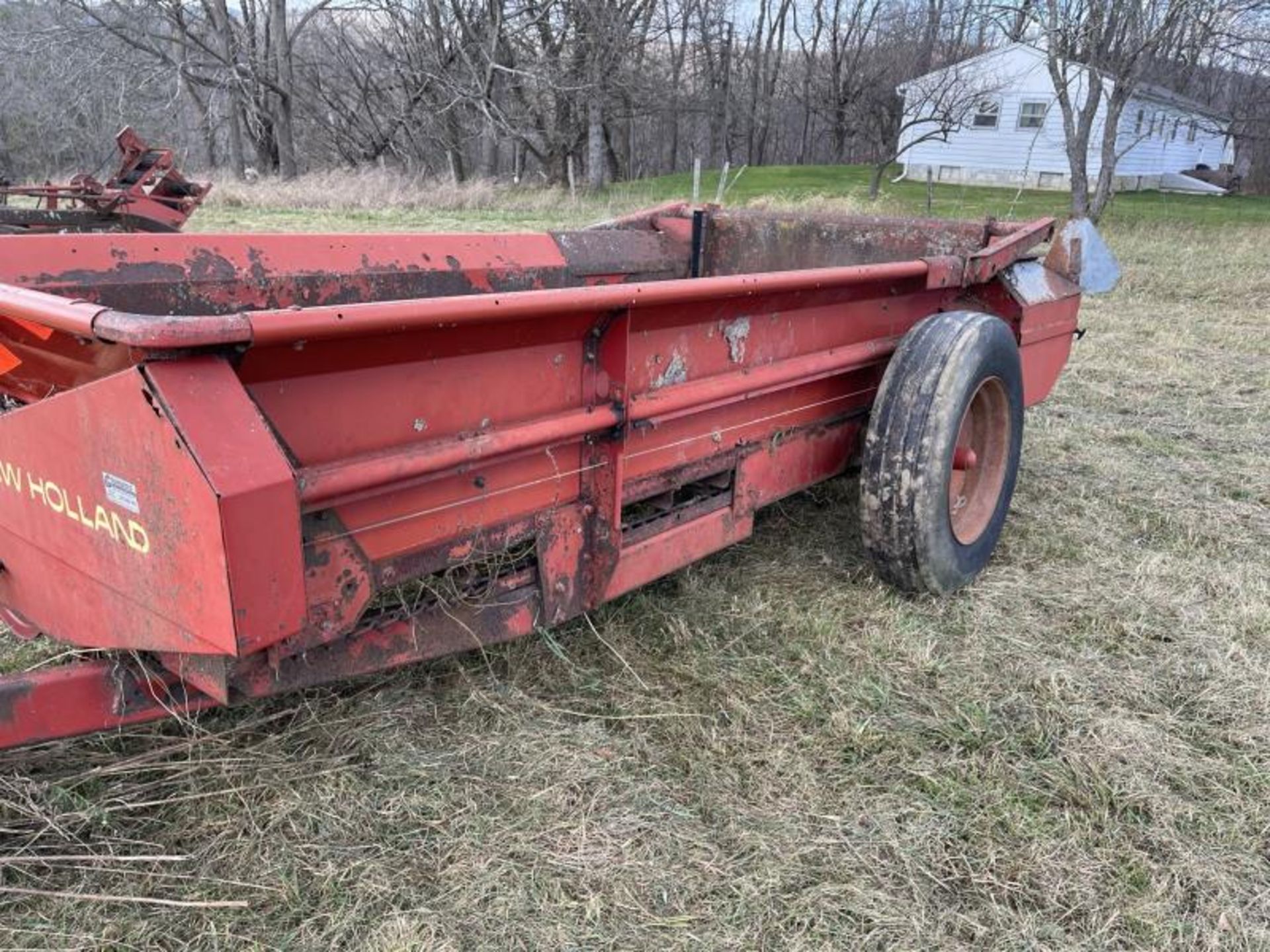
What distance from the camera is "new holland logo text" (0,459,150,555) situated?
1.63 metres

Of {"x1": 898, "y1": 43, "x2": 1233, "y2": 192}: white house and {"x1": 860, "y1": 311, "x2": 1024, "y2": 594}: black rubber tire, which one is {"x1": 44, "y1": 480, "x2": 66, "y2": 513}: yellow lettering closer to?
{"x1": 860, "y1": 311, "x2": 1024, "y2": 594}: black rubber tire

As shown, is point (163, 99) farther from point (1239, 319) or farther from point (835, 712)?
point (835, 712)

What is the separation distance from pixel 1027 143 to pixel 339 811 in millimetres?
33802

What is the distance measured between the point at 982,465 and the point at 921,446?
77cm

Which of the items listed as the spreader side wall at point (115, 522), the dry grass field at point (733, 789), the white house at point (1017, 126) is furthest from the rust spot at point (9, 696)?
the white house at point (1017, 126)

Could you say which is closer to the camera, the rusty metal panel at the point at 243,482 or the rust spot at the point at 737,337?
the rusty metal panel at the point at 243,482

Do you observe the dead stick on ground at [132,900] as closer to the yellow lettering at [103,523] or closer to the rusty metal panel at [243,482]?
the rusty metal panel at [243,482]

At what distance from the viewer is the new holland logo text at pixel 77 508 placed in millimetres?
1629

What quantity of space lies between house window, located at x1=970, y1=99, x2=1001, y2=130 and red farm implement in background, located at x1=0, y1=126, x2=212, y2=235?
29989mm

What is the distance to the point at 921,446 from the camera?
2879 mm

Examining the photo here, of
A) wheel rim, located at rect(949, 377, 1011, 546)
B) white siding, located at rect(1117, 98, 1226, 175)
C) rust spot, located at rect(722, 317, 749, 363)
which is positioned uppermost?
white siding, located at rect(1117, 98, 1226, 175)

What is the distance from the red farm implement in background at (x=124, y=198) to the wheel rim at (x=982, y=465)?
475cm

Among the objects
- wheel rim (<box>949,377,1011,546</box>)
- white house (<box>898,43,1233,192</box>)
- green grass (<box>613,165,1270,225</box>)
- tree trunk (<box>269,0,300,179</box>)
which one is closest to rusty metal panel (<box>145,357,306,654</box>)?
wheel rim (<box>949,377,1011,546</box>)

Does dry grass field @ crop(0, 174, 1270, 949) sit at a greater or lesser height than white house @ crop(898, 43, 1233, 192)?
lesser
